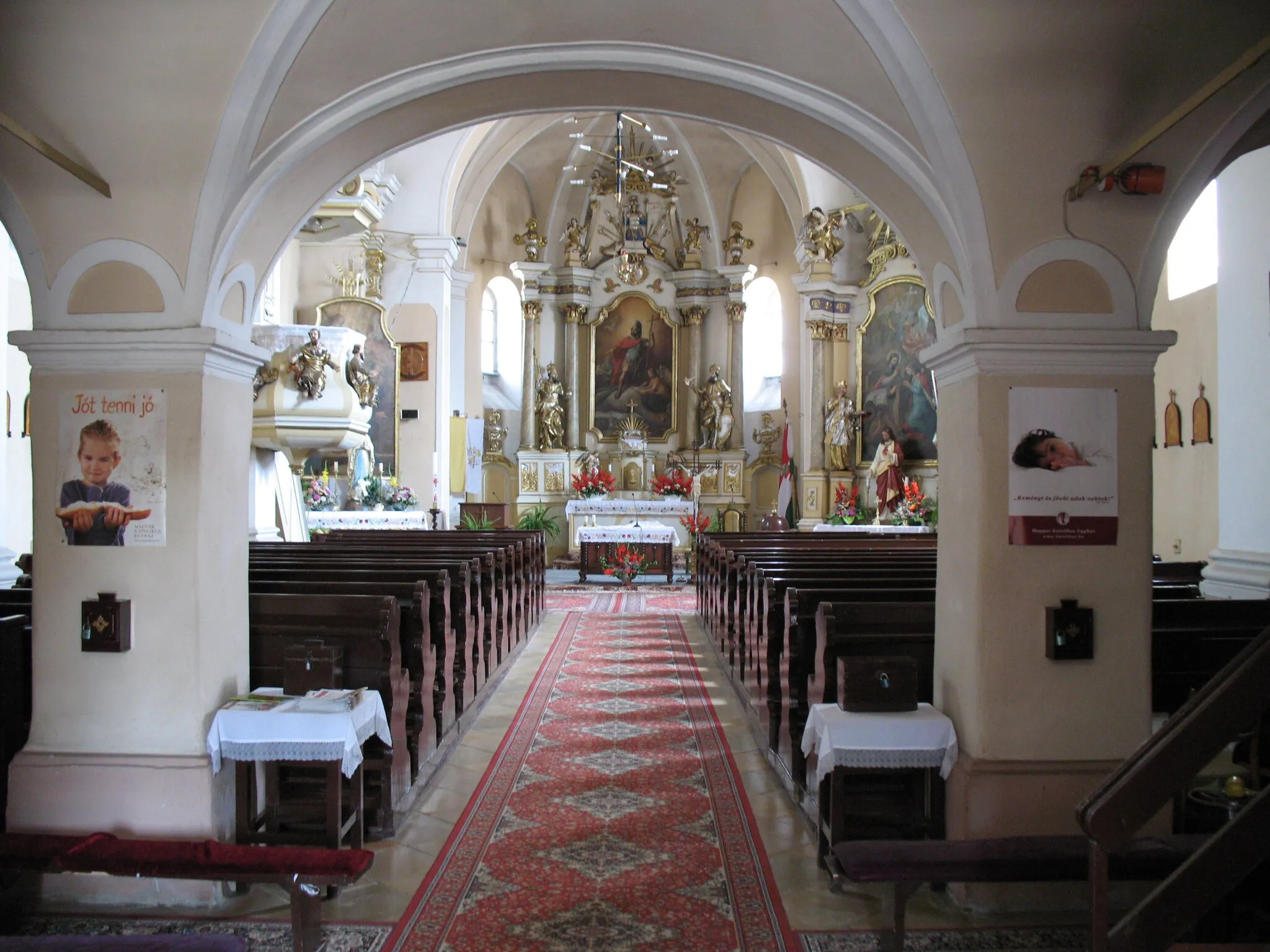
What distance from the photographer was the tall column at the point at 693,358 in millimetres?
18469

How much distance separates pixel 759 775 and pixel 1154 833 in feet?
6.47

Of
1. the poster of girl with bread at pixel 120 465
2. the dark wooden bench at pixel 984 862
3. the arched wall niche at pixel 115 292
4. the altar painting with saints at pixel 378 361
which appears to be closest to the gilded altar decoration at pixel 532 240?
the altar painting with saints at pixel 378 361

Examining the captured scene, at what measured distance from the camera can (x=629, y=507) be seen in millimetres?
15625

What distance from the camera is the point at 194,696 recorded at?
3.79 m

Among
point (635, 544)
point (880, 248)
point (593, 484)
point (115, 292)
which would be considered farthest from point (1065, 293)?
point (593, 484)

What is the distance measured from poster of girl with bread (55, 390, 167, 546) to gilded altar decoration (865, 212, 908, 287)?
1327 cm

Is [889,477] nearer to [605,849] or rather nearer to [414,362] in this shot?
[414,362]

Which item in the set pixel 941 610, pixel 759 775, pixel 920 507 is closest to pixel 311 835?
pixel 759 775

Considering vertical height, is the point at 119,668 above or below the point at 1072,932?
above

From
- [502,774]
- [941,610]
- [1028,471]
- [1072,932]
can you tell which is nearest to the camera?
[1072,932]

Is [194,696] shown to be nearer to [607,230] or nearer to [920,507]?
[920,507]

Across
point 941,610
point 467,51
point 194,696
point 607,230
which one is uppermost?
point 607,230

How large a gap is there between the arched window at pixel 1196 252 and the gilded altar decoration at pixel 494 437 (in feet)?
38.7

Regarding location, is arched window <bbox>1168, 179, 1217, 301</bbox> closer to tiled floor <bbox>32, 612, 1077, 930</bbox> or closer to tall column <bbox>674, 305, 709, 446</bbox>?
tiled floor <bbox>32, 612, 1077, 930</bbox>
